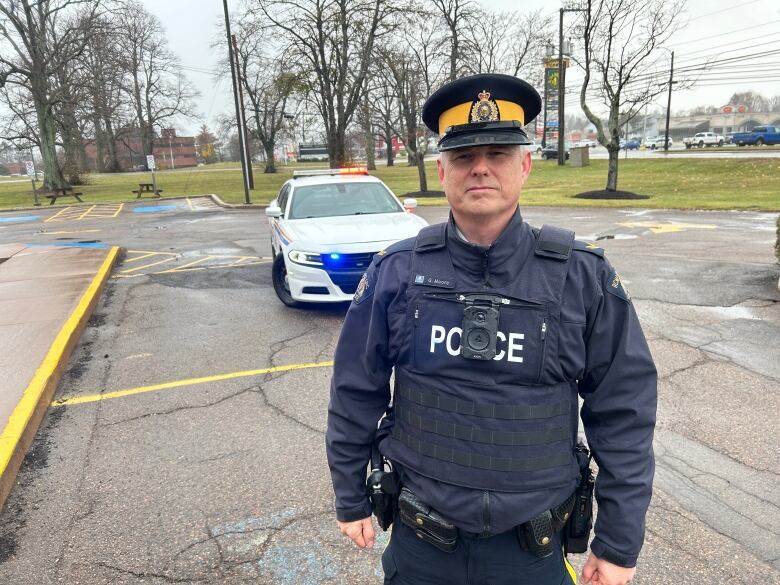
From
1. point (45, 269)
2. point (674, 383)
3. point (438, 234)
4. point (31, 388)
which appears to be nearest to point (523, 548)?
point (438, 234)

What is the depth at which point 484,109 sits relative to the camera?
1675 millimetres

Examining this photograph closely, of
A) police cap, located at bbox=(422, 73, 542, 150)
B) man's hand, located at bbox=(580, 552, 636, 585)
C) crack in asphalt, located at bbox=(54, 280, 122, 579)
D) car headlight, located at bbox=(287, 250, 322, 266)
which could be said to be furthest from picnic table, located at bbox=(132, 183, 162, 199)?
man's hand, located at bbox=(580, 552, 636, 585)

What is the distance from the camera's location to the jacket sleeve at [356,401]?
1.78 m

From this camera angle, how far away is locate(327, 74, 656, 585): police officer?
1.55 meters

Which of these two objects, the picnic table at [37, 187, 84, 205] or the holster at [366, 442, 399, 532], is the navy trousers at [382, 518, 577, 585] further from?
the picnic table at [37, 187, 84, 205]

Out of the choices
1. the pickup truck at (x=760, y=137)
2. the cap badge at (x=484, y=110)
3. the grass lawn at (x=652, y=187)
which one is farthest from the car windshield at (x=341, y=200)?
the pickup truck at (x=760, y=137)

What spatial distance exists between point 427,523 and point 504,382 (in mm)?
463

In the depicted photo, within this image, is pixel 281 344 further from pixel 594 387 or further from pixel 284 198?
pixel 594 387

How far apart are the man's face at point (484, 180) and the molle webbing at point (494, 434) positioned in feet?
1.99

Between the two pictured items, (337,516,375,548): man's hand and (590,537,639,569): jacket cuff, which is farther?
(337,516,375,548): man's hand

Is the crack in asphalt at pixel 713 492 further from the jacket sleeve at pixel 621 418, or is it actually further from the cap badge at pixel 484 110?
the cap badge at pixel 484 110

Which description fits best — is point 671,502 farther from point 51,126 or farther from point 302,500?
point 51,126

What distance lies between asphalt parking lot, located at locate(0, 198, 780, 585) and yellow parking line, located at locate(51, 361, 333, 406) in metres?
0.02

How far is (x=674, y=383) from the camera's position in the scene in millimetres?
4469
